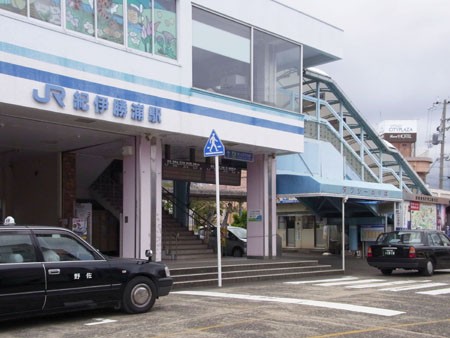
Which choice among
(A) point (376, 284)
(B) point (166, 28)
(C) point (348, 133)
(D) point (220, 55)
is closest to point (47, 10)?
(B) point (166, 28)

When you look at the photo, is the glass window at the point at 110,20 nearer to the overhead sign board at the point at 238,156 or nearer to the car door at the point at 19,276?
the overhead sign board at the point at 238,156

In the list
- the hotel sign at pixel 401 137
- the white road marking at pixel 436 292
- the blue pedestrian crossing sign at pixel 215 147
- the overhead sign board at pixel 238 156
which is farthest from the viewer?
the hotel sign at pixel 401 137

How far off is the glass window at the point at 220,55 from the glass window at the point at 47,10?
4036 millimetres

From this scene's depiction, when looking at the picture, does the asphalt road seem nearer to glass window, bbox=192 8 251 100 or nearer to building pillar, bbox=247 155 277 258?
building pillar, bbox=247 155 277 258

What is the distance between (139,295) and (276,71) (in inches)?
413

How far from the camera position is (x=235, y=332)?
7.50m

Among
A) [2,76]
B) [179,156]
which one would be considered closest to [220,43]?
[179,156]

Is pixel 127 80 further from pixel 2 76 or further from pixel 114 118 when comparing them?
pixel 2 76

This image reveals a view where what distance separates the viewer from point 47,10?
11.9 meters

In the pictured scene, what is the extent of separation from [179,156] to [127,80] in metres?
6.54

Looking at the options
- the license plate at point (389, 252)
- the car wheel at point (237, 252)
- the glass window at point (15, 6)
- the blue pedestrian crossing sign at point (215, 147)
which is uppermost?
the glass window at point (15, 6)

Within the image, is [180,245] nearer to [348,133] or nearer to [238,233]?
[238,233]

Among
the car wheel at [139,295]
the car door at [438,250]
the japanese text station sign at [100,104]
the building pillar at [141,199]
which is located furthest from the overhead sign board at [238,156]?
the car wheel at [139,295]

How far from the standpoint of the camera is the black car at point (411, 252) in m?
16.4
